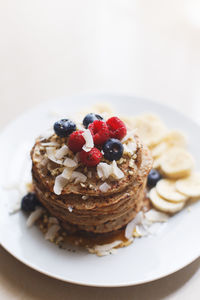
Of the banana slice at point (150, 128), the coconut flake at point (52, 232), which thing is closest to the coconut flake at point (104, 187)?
the coconut flake at point (52, 232)

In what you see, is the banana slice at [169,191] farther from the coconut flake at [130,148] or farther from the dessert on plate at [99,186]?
the coconut flake at [130,148]

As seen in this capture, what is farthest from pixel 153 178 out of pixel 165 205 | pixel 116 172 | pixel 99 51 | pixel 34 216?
pixel 99 51

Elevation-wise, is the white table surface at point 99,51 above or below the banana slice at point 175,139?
above

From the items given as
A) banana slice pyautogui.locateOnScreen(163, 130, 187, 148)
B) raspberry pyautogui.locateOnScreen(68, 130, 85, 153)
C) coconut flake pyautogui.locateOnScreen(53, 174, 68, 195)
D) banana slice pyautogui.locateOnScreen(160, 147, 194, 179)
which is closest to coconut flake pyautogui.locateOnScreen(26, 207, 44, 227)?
coconut flake pyautogui.locateOnScreen(53, 174, 68, 195)

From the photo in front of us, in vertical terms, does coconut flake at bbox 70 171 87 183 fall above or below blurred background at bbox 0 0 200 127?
below

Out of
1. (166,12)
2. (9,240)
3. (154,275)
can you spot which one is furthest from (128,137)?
(166,12)

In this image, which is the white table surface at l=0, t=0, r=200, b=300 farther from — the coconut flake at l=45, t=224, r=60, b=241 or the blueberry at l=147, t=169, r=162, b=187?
the coconut flake at l=45, t=224, r=60, b=241
